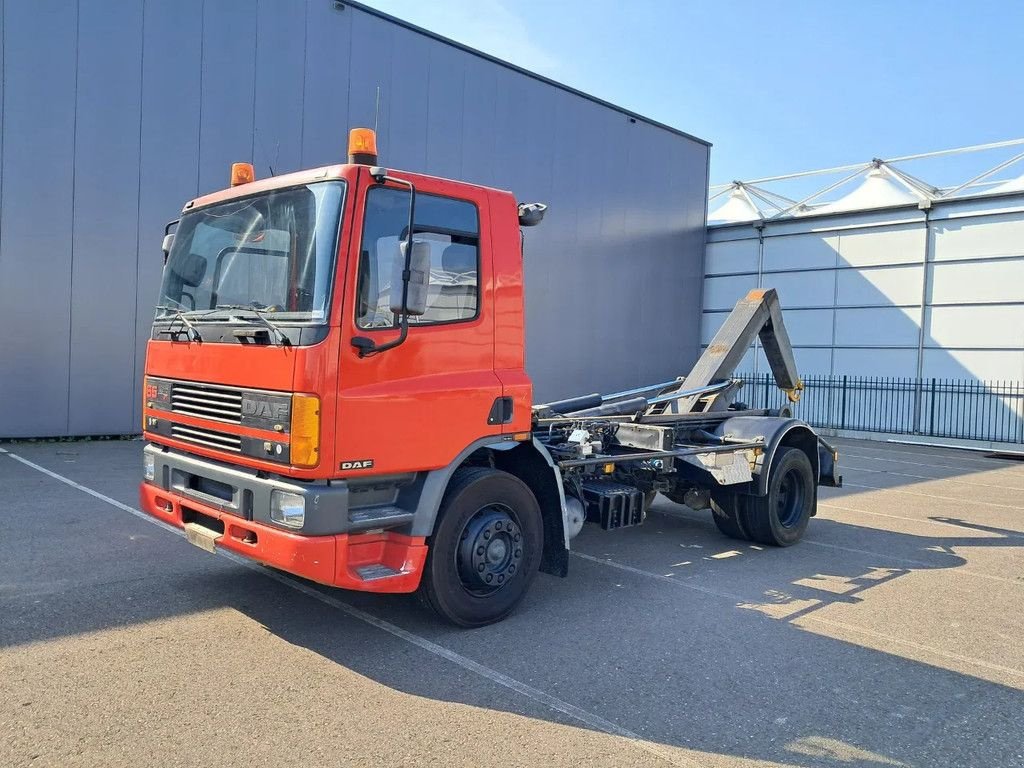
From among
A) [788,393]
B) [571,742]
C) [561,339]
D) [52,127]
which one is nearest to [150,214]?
[52,127]

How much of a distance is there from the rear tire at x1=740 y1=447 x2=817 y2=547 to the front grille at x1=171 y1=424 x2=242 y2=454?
4938 millimetres

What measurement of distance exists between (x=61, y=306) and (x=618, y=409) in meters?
10.5

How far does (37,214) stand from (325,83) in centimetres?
571

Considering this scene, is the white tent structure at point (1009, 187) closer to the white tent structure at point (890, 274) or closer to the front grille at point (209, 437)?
the white tent structure at point (890, 274)

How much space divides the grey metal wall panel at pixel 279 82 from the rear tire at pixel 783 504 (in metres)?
11.0

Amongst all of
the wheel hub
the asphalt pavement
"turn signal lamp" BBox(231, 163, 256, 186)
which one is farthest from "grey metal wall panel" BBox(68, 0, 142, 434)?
the wheel hub

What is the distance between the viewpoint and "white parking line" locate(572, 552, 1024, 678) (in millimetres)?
4832

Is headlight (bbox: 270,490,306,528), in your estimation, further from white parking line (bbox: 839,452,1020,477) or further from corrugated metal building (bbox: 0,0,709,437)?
white parking line (bbox: 839,452,1020,477)

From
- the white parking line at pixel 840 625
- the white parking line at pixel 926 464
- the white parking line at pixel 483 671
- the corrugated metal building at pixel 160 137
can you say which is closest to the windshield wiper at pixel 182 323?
the white parking line at pixel 483 671

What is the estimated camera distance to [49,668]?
423cm

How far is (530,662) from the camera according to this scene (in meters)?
4.62

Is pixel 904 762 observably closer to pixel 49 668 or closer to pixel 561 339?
pixel 49 668

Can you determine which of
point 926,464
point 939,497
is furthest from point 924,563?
point 926,464

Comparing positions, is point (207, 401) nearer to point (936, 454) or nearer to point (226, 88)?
point (226, 88)
